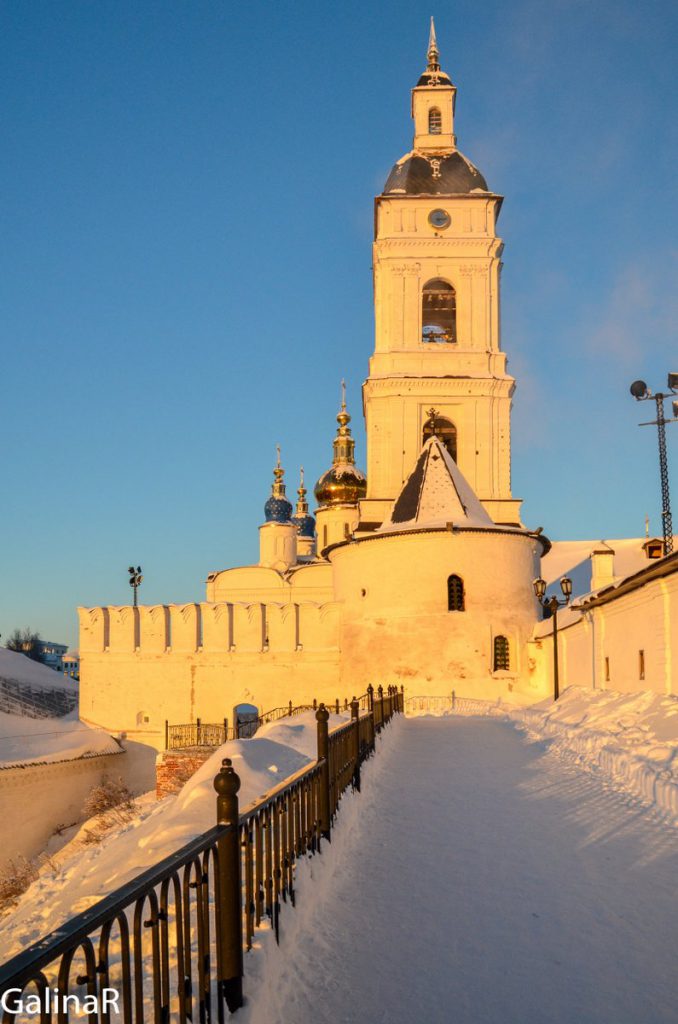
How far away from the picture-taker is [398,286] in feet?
130

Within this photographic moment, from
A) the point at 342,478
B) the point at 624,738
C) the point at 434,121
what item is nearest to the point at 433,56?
the point at 434,121

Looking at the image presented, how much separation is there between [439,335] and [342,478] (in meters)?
14.6

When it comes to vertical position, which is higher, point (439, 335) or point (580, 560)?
point (439, 335)

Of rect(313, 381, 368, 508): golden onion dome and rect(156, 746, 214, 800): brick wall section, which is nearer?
rect(156, 746, 214, 800): brick wall section

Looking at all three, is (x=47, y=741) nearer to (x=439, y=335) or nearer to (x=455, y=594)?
(x=455, y=594)

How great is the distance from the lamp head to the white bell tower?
340 inches

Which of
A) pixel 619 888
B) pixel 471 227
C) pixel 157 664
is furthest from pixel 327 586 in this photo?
pixel 619 888

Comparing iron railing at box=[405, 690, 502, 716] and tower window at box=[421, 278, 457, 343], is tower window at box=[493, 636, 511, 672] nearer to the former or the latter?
iron railing at box=[405, 690, 502, 716]

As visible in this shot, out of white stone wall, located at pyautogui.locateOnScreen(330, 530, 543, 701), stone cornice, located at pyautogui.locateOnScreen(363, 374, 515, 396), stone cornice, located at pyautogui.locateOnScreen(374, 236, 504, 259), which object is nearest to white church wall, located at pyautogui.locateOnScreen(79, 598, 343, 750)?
white stone wall, located at pyautogui.locateOnScreen(330, 530, 543, 701)

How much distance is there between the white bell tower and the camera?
127 feet

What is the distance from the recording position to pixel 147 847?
7.53m

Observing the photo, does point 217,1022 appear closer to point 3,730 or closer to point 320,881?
point 320,881

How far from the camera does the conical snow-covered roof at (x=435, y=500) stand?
32.1 m

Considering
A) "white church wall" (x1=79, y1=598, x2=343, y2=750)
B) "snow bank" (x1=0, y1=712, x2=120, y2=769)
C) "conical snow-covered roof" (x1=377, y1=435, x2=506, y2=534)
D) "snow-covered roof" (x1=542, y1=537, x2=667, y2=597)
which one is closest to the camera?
"snow bank" (x1=0, y1=712, x2=120, y2=769)
